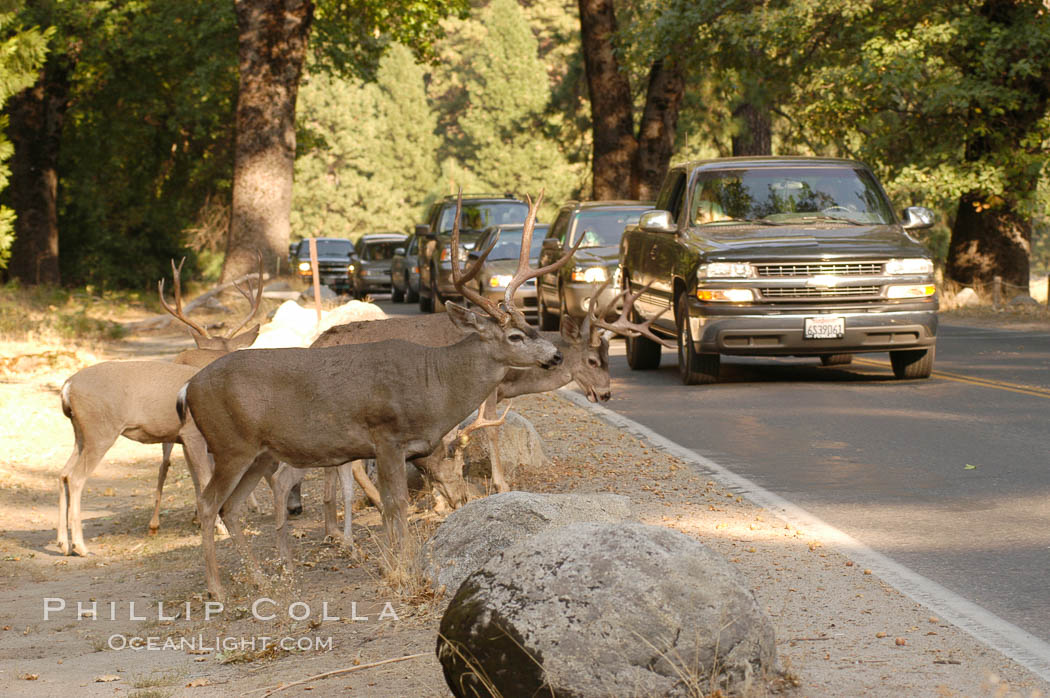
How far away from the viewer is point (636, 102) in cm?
5094

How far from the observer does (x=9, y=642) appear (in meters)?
7.78

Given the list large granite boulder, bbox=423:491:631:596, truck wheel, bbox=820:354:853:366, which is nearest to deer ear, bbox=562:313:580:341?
large granite boulder, bbox=423:491:631:596

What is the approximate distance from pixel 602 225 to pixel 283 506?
609 inches

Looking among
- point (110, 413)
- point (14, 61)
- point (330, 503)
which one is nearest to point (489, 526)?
point (330, 503)

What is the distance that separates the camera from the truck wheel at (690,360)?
1619cm

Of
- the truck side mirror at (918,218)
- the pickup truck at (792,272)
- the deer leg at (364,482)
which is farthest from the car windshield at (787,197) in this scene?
the deer leg at (364,482)

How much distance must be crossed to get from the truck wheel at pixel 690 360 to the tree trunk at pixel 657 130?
1897cm

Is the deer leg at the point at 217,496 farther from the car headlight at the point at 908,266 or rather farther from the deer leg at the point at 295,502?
the car headlight at the point at 908,266

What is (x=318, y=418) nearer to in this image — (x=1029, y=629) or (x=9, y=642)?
(x=9, y=642)

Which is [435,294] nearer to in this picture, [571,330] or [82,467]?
[571,330]

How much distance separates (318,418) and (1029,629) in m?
3.85

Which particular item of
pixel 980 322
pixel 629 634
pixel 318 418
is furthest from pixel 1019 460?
pixel 980 322

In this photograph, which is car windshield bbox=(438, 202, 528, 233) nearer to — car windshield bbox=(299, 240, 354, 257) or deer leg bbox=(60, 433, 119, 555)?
car windshield bbox=(299, 240, 354, 257)

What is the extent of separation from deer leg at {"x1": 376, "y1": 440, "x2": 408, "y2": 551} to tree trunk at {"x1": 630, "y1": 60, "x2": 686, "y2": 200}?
1089 inches
